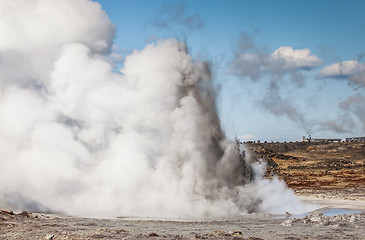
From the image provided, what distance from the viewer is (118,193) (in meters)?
32.2

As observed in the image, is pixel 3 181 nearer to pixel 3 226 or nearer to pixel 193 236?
pixel 3 226

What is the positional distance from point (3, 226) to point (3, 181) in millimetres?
12609

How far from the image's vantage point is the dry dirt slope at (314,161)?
7612cm

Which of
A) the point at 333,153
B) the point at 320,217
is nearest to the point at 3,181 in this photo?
the point at 320,217

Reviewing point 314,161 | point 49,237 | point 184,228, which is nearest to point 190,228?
point 184,228

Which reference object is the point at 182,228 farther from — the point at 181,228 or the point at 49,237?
the point at 49,237

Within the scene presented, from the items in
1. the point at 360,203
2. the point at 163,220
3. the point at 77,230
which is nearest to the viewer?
the point at 77,230

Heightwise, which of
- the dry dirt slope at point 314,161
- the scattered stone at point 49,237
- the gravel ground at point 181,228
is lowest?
the scattered stone at point 49,237

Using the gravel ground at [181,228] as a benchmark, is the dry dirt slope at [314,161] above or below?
above

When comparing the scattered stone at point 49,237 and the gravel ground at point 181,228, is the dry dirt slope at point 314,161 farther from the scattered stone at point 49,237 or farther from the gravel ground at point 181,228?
the scattered stone at point 49,237

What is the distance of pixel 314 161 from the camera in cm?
11275

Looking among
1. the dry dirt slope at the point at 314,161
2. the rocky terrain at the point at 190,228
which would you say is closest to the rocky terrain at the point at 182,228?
the rocky terrain at the point at 190,228

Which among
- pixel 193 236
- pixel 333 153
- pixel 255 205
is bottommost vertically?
pixel 193 236

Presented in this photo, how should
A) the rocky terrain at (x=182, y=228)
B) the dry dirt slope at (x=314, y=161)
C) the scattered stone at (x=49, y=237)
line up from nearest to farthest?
the scattered stone at (x=49, y=237), the rocky terrain at (x=182, y=228), the dry dirt slope at (x=314, y=161)
